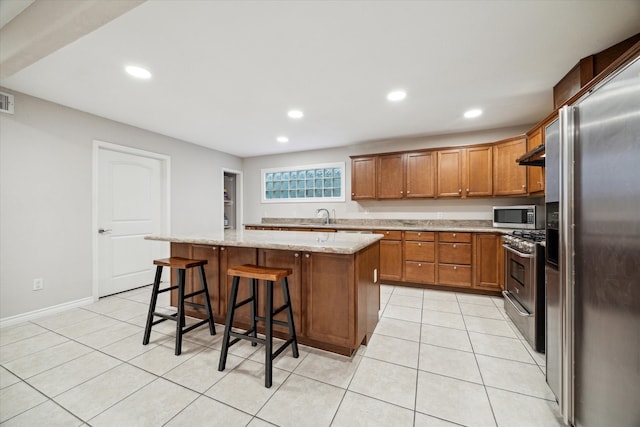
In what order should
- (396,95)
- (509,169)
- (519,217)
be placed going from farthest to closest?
(509,169) < (519,217) < (396,95)

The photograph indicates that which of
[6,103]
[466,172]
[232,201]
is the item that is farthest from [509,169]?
[6,103]

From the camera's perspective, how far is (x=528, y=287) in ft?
7.58

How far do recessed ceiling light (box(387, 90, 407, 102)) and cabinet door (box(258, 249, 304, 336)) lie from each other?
6.57ft

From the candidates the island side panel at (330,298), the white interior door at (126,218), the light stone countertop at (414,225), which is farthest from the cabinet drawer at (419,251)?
the white interior door at (126,218)

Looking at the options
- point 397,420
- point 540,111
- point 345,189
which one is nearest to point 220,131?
point 345,189

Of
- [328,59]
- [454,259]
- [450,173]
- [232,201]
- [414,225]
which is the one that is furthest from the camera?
[232,201]

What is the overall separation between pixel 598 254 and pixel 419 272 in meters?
2.84

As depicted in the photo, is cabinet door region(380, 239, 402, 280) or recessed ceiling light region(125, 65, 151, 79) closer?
recessed ceiling light region(125, 65, 151, 79)

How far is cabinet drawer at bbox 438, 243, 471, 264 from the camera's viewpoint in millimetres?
3623

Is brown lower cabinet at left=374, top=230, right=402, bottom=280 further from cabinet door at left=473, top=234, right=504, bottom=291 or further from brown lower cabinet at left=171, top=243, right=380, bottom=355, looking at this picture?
brown lower cabinet at left=171, top=243, right=380, bottom=355

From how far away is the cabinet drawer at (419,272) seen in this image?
3.80m

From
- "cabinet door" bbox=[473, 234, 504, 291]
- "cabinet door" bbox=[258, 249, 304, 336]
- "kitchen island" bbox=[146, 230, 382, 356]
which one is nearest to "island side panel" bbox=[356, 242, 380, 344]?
"kitchen island" bbox=[146, 230, 382, 356]

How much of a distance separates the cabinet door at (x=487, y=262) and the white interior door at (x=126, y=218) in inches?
189

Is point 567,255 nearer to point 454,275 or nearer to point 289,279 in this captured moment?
point 289,279
